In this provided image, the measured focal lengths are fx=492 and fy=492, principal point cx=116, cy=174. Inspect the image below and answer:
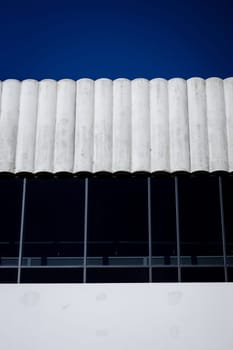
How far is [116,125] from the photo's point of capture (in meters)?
6.75

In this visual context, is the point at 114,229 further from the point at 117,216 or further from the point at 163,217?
the point at 163,217

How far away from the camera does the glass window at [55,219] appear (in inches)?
1946

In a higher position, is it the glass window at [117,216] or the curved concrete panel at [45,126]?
the glass window at [117,216]

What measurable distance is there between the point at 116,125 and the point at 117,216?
44157 mm

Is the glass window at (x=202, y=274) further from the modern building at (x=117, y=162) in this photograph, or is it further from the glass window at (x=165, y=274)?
the modern building at (x=117, y=162)
